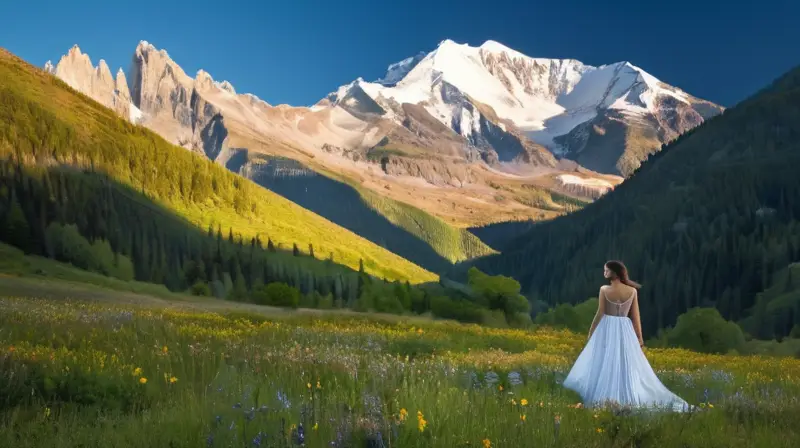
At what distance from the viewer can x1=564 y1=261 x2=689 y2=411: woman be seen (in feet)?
44.7

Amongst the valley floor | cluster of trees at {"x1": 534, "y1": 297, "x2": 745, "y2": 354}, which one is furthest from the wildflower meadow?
cluster of trees at {"x1": 534, "y1": 297, "x2": 745, "y2": 354}

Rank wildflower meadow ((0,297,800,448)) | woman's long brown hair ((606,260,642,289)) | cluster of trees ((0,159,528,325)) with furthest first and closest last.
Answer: cluster of trees ((0,159,528,325)), woman's long brown hair ((606,260,642,289)), wildflower meadow ((0,297,800,448))

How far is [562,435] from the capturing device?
23.2ft

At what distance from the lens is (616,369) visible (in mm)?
14180

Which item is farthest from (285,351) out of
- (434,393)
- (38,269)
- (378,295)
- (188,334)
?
(38,269)

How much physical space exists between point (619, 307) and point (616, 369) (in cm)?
166

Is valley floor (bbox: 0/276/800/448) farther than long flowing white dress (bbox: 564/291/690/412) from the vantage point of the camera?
No

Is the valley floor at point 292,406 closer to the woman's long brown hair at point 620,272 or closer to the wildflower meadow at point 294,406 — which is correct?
the wildflower meadow at point 294,406

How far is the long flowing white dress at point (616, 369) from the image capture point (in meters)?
13.6

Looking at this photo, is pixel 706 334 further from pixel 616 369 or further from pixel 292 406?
pixel 292 406

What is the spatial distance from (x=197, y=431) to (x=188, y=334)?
10001 mm

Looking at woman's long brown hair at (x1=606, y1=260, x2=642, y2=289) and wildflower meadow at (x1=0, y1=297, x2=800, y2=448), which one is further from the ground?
woman's long brown hair at (x1=606, y1=260, x2=642, y2=289)

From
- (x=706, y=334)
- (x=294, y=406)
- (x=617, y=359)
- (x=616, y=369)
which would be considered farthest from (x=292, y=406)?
(x=706, y=334)

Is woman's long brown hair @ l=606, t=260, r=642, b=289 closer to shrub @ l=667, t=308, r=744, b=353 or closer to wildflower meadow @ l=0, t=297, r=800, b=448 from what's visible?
wildflower meadow @ l=0, t=297, r=800, b=448
